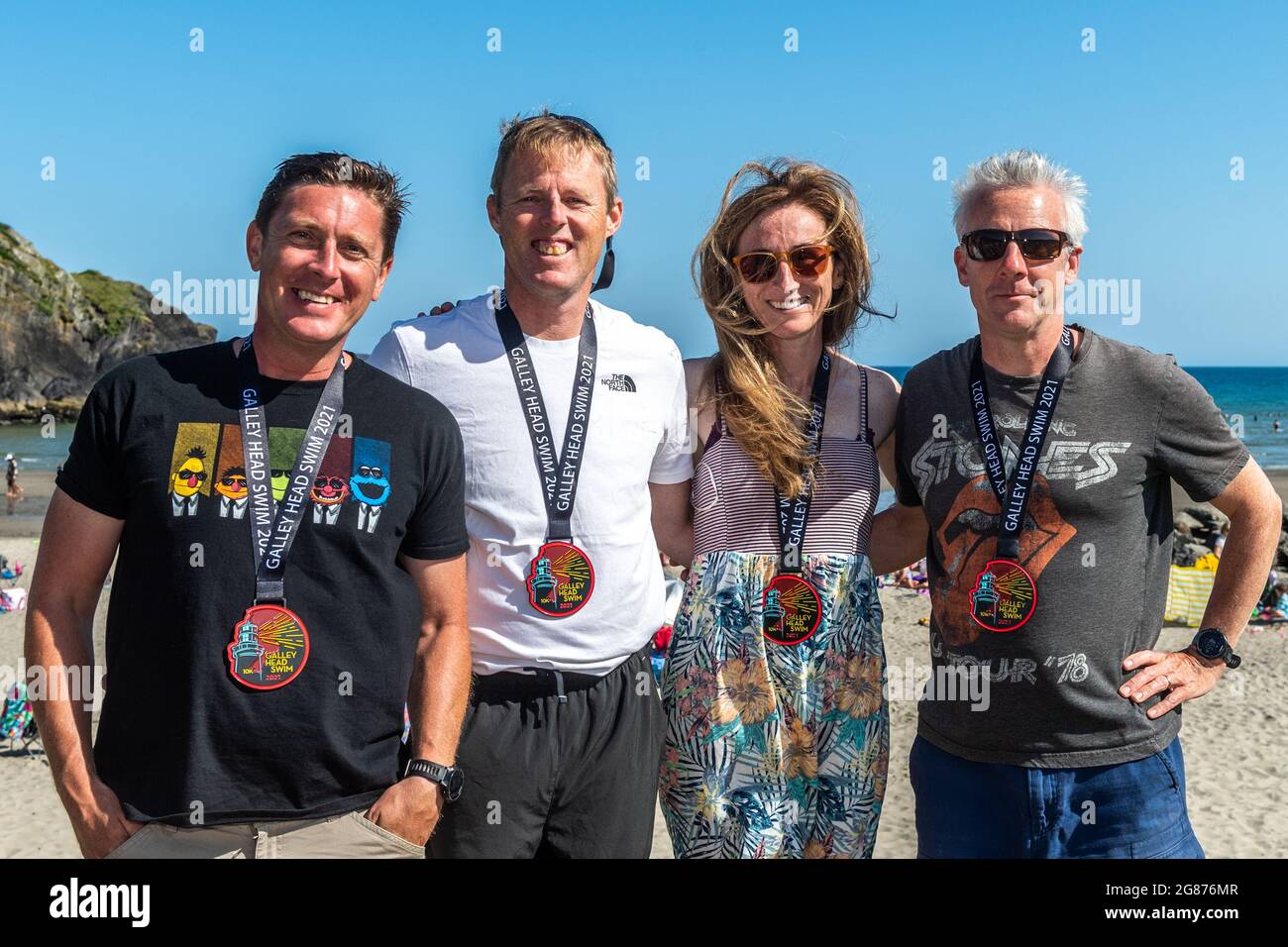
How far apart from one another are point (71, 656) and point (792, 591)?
2.07 meters

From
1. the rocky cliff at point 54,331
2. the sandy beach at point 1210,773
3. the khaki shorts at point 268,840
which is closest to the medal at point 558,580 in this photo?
the khaki shorts at point 268,840

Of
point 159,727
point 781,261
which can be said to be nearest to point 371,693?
point 159,727

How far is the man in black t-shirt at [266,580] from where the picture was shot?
2.62 metres

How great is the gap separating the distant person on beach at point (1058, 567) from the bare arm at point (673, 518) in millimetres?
881

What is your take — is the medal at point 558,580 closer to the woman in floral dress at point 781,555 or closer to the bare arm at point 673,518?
the woman in floral dress at point 781,555

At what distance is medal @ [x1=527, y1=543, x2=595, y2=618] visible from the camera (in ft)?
10.5

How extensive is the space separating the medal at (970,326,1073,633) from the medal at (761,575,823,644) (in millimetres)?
495

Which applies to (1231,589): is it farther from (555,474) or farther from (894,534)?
(555,474)

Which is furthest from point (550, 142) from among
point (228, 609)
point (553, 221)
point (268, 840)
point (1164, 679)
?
point (1164, 679)

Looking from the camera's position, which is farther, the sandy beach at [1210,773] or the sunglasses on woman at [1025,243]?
the sandy beach at [1210,773]

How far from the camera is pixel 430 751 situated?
288 cm

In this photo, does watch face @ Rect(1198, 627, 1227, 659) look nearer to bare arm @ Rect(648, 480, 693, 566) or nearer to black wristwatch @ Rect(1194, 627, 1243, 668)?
black wristwatch @ Rect(1194, 627, 1243, 668)

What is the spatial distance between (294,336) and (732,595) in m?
1.58
